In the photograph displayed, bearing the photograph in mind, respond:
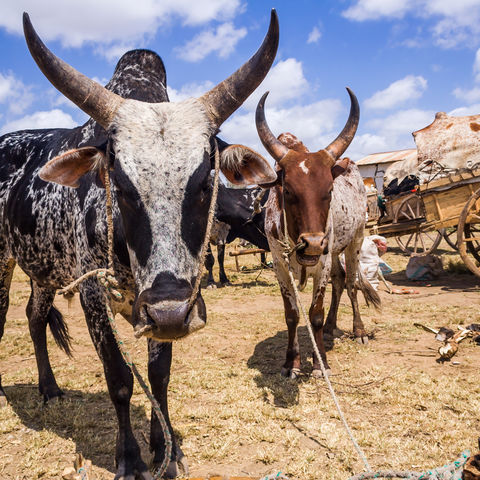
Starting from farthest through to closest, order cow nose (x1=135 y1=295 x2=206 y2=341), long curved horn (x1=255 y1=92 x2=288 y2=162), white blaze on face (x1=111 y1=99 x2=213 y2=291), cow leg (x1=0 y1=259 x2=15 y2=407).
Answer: long curved horn (x1=255 y1=92 x2=288 y2=162)
cow leg (x1=0 y1=259 x2=15 y2=407)
white blaze on face (x1=111 y1=99 x2=213 y2=291)
cow nose (x1=135 y1=295 x2=206 y2=341)

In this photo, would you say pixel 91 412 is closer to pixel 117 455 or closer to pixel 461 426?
pixel 117 455

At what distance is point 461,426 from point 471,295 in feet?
15.4

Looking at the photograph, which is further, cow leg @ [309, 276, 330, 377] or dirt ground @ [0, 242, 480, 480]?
cow leg @ [309, 276, 330, 377]

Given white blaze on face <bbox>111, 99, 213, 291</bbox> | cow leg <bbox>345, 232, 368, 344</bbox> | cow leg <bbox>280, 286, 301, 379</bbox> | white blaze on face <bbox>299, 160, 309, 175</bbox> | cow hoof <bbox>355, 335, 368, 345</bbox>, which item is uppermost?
white blaze on face <bbox>299, 160, 309, 175</bbox>

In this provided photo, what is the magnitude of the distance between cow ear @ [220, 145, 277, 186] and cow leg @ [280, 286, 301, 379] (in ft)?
6.99

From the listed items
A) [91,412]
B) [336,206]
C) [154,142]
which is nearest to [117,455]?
[91,412]

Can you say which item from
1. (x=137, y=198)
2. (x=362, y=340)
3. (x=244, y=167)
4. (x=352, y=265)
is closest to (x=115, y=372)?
(x=137, y=198)

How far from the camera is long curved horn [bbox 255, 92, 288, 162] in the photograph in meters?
3.93

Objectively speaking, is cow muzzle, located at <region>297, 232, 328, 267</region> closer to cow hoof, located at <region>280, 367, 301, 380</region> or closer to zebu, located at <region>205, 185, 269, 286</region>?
cow hoof, located at <region>280, 367, 301, 380</region>

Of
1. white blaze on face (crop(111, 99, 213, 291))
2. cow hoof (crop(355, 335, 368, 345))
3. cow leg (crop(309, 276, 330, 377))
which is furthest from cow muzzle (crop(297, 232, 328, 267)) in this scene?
cow hoof (crop(355, 335, 368, 345))

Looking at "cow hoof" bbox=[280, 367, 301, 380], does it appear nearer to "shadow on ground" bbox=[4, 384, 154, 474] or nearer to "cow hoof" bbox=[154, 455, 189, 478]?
"shadow on ground" bbox=[4, 384, 154, 474]

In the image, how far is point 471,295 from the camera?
7020 mm

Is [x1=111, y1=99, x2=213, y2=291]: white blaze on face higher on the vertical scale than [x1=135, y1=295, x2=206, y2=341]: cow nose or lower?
higher

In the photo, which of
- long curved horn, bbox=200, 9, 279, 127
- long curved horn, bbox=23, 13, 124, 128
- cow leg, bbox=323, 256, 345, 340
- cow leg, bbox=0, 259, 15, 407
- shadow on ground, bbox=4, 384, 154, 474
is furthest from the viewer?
cow leg, bbox=323, 256, 345, 340
